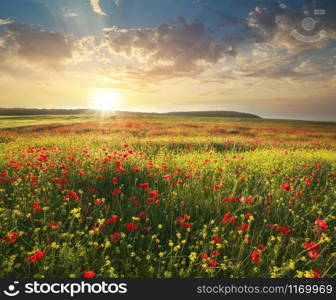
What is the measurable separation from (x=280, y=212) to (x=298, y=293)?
5.96ft

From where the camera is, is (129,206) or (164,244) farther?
(129,206)

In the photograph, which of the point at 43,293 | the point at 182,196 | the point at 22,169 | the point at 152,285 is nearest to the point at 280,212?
the point at 182,196

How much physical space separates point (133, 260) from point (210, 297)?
107cm

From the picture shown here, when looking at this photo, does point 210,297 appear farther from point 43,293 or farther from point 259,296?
point 43,293

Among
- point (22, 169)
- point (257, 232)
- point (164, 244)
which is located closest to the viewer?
point (164, 244)

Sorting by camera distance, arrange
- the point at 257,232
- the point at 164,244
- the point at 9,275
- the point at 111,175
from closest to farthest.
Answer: the point at 9,275 → the point at 164,244 → the point at 257,232 → the point at 111,175

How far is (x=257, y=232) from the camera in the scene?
3.29 metres

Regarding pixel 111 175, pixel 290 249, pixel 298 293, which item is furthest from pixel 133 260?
pixel 111 175

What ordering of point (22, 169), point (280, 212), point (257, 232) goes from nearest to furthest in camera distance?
point (257, 232)
point (280, 212)
point (22, 169)

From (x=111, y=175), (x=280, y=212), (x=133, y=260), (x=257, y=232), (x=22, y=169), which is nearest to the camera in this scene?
(x=133, y=260)

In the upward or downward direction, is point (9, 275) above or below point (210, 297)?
below

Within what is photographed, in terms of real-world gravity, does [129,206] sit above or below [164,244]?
above

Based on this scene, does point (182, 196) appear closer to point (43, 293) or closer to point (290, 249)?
point (290, 249)

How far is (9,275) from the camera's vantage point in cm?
233
